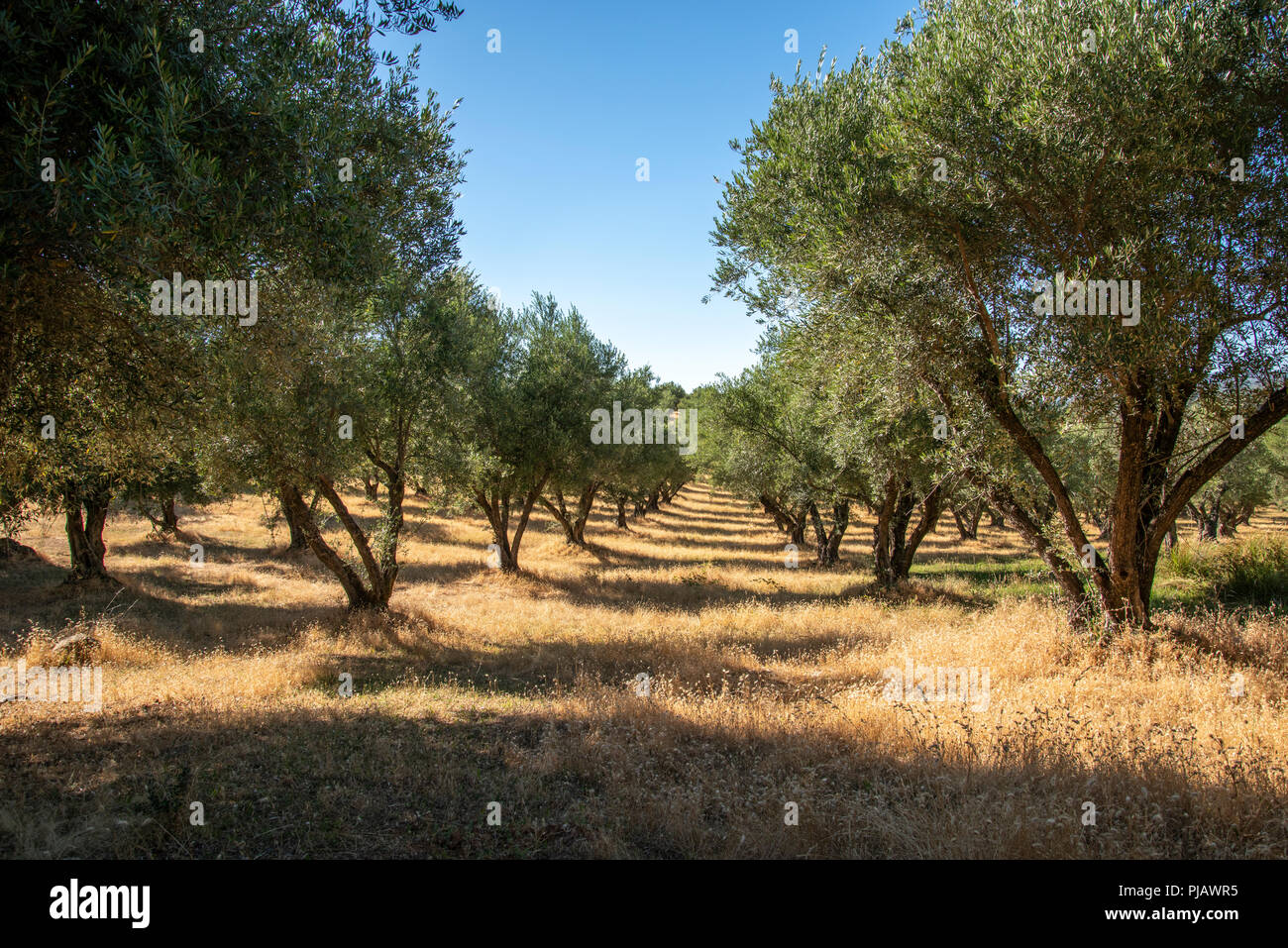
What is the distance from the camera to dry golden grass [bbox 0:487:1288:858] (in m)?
4.58

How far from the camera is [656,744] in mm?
6785

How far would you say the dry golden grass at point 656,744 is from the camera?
4.58 metres

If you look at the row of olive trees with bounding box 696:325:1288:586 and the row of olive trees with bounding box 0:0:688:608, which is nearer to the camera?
the row of olive trees with bounding box 0:0:688:608
